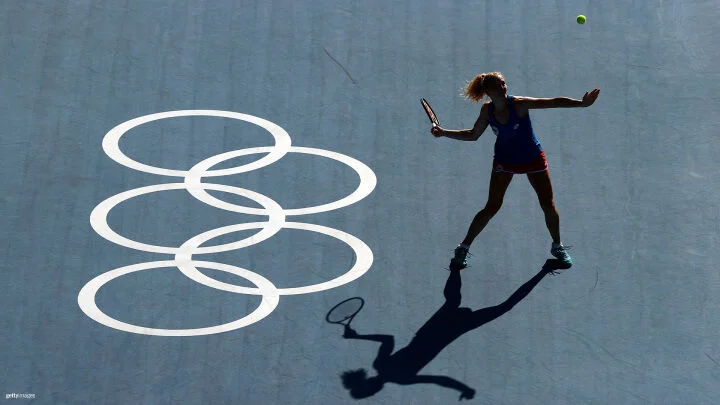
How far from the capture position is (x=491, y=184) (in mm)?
10555

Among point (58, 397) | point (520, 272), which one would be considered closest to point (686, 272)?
point (520, 272)

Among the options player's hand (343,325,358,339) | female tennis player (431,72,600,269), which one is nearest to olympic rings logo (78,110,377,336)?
player's hand (343,325,358,339)

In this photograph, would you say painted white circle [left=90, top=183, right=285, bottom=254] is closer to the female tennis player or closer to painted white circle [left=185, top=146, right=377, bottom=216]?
painted white circle [left=185, top=146, right=377, bottom=216]

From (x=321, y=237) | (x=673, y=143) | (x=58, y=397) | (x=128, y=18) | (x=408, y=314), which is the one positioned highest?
(x=128, y=18)

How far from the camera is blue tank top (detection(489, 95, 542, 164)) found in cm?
1019

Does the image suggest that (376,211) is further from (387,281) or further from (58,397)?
(58,397)

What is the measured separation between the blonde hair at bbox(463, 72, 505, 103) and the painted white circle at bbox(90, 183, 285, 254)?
2.24 metres

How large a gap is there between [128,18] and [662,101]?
5900 mm

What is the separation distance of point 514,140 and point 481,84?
1.99 ft

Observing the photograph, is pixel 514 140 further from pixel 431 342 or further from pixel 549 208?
pixel 431 342

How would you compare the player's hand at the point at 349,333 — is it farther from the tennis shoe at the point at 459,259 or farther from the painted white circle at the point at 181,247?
the painted white circle at the point at 181,247

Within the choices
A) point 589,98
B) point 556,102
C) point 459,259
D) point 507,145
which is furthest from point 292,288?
point 589,98

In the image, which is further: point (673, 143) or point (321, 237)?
point (673, 143)

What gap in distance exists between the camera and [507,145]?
10.3 metres
